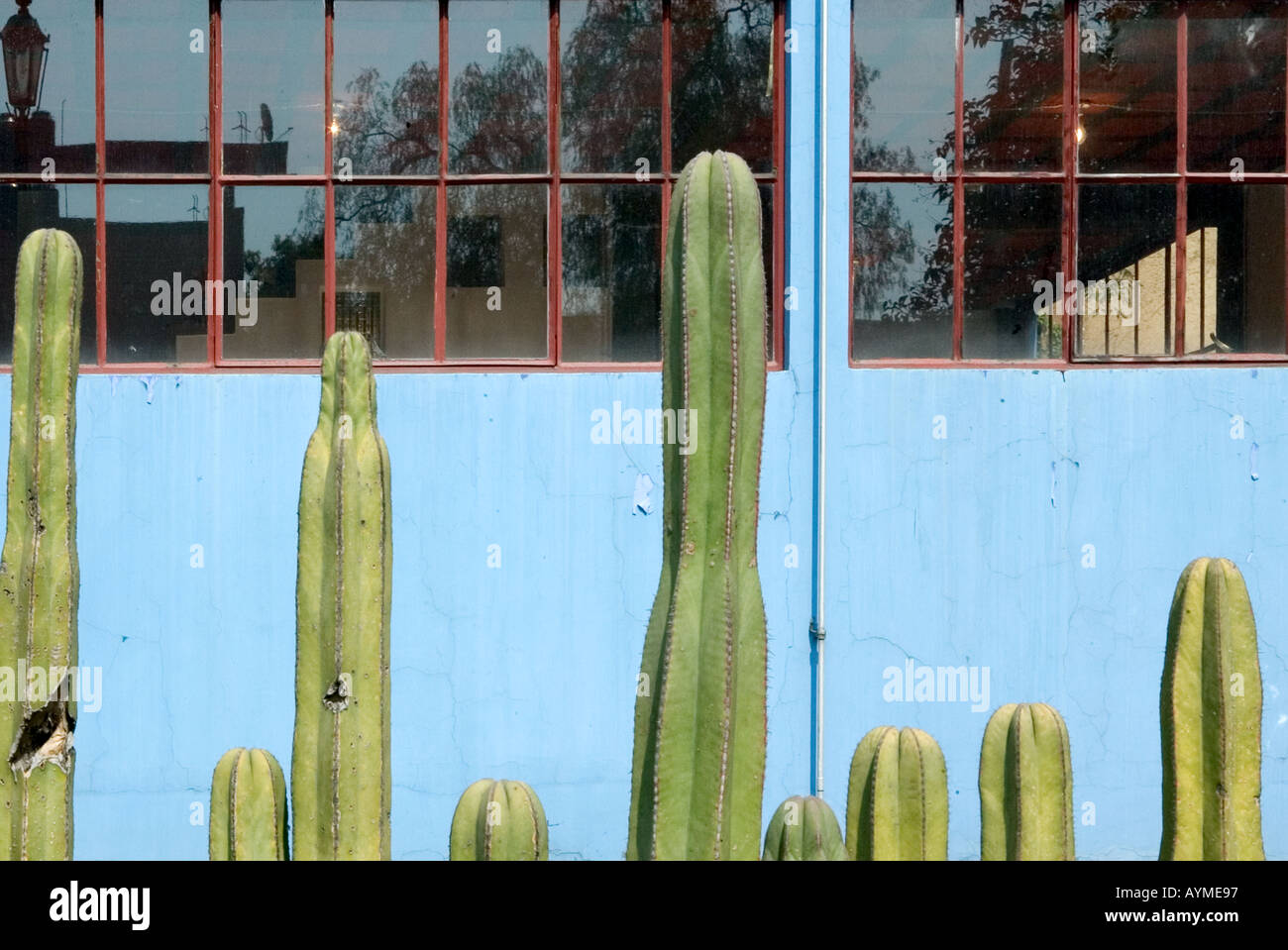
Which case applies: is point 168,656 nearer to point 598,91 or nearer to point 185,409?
point 185,409

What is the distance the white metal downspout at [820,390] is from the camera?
6977 millimetres

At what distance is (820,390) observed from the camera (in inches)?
279

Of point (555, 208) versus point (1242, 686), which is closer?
point (1242, 686)

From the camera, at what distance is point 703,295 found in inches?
137

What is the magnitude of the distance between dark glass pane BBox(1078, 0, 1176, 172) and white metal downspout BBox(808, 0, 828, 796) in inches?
63.3

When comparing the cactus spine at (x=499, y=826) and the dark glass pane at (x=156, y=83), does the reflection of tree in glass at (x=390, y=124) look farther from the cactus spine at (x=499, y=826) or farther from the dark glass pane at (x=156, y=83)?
the cactus spine at (x=499, y=826)

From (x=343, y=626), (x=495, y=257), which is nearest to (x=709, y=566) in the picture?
(x=343, y=626)

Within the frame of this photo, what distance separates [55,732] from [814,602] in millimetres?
4179

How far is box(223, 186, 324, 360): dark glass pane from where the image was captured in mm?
7305

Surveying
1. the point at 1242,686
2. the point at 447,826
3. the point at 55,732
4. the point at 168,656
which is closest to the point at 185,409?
the point at 168,656

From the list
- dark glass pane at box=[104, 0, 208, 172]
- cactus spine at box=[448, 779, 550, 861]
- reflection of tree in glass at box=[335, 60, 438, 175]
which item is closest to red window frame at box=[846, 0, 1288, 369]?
reflection of tree in glass at box=[335, 60, 438, 175]

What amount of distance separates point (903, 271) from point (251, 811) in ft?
16.2

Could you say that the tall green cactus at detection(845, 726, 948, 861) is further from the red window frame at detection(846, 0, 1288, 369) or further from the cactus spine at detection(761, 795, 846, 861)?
the red window frame at detection(846, 0, 1288, 369)
